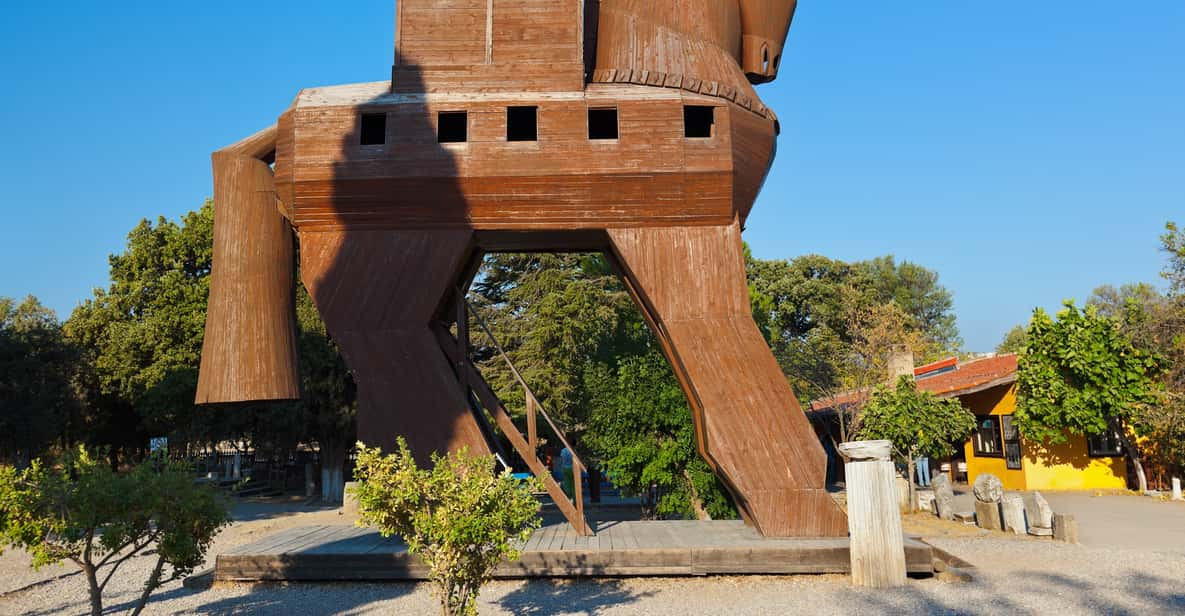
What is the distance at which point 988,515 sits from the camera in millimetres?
15133

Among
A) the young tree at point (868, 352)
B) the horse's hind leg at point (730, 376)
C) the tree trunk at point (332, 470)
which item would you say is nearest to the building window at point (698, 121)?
the horse's hind leg at point (730, 376)

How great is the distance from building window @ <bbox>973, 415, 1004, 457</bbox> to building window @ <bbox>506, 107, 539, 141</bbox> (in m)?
18.7

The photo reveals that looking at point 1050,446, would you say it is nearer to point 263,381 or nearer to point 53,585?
point 263,381

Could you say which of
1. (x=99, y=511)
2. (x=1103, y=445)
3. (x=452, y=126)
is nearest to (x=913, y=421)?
(x=1103, y=445)

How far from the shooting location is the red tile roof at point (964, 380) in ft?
77.8

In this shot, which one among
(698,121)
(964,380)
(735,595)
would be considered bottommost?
(735,595)

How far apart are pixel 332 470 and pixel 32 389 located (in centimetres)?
945

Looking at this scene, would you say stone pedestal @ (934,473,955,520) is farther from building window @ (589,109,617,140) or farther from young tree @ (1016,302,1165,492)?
building window @ (589,109,617,140)

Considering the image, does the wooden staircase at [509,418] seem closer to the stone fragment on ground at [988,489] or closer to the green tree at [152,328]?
the stone fragment on ground at [988,489]

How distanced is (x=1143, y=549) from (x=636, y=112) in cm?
1034

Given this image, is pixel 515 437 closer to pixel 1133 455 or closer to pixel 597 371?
pixel 597 371

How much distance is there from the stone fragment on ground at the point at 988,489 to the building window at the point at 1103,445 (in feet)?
31.7

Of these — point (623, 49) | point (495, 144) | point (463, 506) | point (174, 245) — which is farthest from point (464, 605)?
point (174, 245)

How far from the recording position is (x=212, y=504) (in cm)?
749
